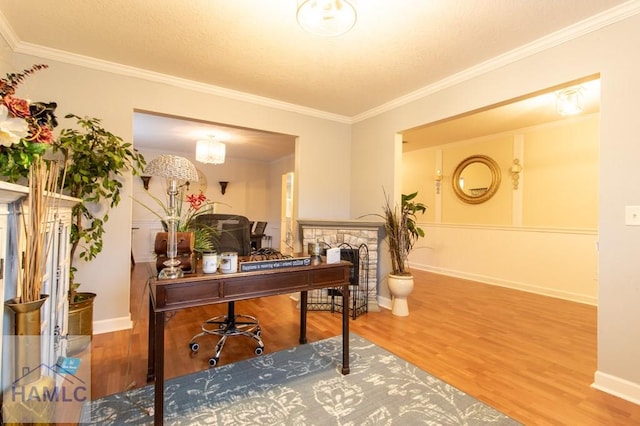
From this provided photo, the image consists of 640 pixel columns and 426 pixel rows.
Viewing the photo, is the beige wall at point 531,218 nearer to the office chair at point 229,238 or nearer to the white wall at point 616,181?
the white wall at point 616,181

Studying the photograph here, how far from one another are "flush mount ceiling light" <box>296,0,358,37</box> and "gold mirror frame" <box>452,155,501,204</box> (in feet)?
14.2

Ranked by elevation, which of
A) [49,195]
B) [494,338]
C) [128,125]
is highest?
[128,125]

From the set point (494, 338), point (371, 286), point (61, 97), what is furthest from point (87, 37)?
point (494, 338)

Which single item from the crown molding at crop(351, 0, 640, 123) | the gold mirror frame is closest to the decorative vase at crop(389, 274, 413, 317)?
the crown molding at crop(351, 0, 640, 123)

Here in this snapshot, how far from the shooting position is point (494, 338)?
2797mm

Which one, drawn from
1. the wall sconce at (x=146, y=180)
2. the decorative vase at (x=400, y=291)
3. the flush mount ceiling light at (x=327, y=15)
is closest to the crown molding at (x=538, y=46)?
the flush mount ceiling light at (x=327, y=15)

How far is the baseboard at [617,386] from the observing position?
1.85 meters

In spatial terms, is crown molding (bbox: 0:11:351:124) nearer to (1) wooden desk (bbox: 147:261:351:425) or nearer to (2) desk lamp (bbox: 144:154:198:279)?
(2) desk lamp (bbox: 144:154:198:279)

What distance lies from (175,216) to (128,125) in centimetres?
175

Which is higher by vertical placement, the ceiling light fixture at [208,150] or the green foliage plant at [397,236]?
the ceiling light fixture at [208,150]

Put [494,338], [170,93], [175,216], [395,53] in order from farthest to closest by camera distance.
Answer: [170,93] → [494,338] → [395,53] → [175,216]

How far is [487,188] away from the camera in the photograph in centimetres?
510

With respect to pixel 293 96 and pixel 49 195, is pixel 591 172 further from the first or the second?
pixel 49 195

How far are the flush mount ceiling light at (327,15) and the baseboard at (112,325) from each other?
3.05 m
